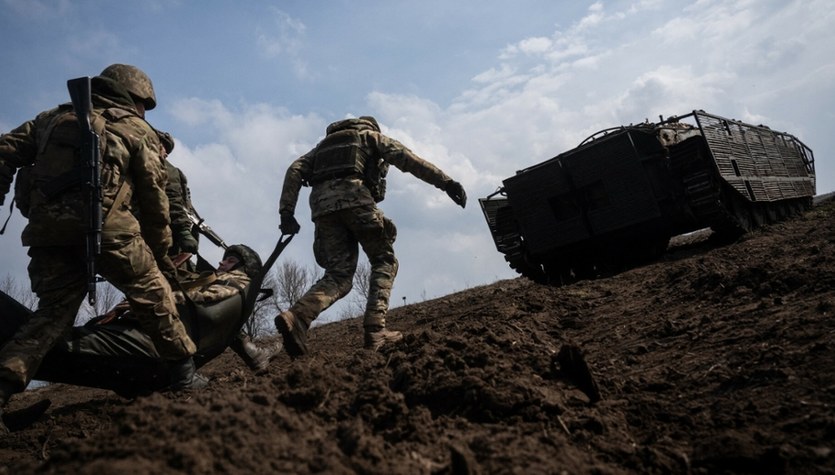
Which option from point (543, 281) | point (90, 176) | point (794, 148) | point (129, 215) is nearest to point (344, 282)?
point (129, 215)

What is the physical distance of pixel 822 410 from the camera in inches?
85.4

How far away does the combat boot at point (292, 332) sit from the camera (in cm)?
447

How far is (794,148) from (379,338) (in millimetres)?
10457

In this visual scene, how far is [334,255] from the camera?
16.5 ft

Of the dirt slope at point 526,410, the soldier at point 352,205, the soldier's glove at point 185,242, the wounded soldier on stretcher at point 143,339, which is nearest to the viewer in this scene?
the dirt slope at point 526,410

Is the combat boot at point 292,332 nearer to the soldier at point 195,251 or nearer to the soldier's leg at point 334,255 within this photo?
the soldier's leg at point 334,255

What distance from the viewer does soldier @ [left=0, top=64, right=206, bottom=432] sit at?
11.5 feet

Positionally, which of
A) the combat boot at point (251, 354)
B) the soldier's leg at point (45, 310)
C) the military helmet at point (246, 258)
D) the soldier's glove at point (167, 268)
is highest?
the military helmet at point (246, 258)

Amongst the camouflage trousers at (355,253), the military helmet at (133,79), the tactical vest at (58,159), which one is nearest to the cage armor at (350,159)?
the camouflage trousers at (355,253)

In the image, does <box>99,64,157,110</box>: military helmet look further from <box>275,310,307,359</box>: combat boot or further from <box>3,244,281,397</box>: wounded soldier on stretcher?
<box>275,310,307,359</box>: combat boot

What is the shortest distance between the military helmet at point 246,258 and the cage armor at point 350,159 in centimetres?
79

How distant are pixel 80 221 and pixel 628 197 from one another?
6.16 m

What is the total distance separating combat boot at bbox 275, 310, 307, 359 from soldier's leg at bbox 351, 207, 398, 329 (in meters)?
0.53

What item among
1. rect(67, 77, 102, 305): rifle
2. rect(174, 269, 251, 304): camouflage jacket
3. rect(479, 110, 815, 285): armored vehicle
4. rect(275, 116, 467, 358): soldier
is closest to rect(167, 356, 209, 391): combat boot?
rect(174, 269, 251, 304): camouflage jacket
